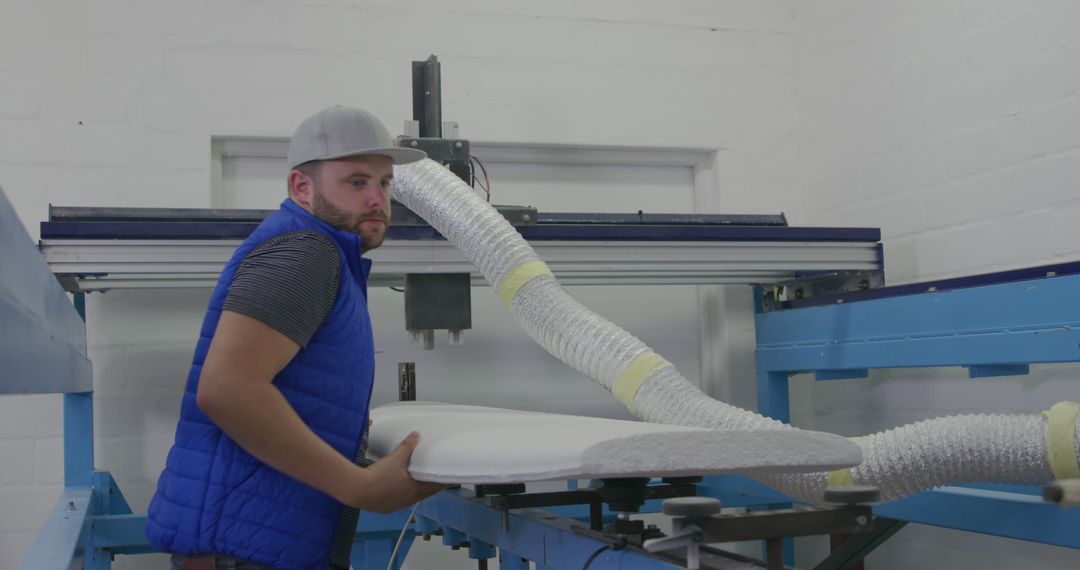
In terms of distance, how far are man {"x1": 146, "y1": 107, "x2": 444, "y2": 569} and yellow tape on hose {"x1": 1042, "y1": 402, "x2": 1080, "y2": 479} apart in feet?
3.09

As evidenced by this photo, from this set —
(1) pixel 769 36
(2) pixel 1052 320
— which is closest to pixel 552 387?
(1) pixel 769 36

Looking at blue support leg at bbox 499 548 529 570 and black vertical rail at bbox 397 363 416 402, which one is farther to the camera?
black vertical rail at bbox 397 363 416 402

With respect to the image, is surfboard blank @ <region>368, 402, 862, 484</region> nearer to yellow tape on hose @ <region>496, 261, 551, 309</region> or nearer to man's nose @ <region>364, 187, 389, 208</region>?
man's nose @ <region>364, 187, 389, 208</region>

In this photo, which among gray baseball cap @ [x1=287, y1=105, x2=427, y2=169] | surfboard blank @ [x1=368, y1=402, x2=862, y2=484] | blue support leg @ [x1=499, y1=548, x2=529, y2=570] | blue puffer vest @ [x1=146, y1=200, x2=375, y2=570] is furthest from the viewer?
blue support leg @ [x1=499, y1=548, x2=529, y2=570]

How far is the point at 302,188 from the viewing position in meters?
1.55

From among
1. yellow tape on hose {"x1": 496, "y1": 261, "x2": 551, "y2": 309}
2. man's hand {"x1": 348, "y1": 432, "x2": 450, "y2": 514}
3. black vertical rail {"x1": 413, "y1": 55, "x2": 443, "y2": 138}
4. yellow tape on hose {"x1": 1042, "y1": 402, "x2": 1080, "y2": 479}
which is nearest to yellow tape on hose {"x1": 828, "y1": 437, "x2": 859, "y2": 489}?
yellow tape on hose {"x1": 1042, "y1": 402, "x2": 1080, "y2": 479}

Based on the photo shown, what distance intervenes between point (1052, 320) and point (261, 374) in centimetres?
144

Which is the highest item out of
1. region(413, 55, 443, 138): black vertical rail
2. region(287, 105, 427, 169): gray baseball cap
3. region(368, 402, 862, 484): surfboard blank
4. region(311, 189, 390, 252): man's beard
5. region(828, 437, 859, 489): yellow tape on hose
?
region(413, 55, 443, 138): black vertical rail

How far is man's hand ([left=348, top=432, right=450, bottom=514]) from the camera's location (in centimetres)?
132

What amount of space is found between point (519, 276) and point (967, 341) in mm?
954

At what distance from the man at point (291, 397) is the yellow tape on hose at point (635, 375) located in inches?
18.8

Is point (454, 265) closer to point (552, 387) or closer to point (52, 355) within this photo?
point (552, 387)

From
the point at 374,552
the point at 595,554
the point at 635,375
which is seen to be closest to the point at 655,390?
the point at 635,375

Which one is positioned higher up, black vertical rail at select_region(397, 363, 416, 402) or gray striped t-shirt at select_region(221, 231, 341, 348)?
gray striped t-shirt at select_region(221, 231, 341, 348)
